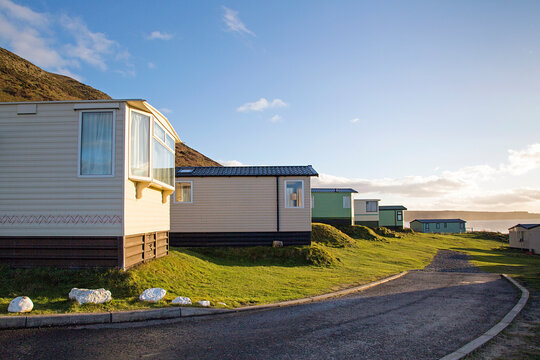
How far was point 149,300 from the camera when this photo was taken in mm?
7594

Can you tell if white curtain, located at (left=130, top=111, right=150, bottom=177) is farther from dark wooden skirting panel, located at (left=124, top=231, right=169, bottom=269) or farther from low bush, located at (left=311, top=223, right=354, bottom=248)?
low bush, located at (left=311, top=223, right=354, bottom=248)

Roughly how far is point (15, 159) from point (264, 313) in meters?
7.70

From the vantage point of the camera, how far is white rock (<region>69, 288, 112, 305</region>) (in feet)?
23.6

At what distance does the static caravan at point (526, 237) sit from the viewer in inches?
1304

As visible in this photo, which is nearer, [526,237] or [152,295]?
[152,295]

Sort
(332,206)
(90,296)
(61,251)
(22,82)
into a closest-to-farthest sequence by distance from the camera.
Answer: (90,296) < (61,251) < (332,206) < (22,82)

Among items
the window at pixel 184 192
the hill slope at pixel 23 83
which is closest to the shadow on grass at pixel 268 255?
the window at pixel 184 192

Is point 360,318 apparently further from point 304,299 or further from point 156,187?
Answer: point 156,187

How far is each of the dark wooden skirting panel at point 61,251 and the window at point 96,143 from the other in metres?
1.77

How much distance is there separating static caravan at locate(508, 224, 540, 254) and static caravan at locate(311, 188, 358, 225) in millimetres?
17211

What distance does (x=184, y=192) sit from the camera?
18.2m

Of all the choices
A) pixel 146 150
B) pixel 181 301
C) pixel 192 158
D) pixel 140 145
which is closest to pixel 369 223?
pixel 146 150

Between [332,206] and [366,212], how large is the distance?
987 centimetres

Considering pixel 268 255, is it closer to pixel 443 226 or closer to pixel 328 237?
pixel 328 237
